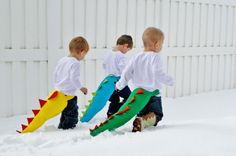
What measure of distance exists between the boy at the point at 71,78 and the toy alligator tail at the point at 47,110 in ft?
0.29

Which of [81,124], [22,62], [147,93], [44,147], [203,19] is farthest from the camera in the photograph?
[203,19]

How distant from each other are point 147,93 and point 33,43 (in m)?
2.08

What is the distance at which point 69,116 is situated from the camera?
4.27 meters

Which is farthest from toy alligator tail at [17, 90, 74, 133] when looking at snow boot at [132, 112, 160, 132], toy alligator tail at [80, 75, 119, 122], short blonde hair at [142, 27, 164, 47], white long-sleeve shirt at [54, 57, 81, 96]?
short blonde hair at [142, 27, 164, 47]

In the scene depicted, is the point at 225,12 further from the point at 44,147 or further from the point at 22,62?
the point at 44,147

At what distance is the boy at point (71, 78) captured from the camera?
4156mm

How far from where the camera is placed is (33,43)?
200 inches

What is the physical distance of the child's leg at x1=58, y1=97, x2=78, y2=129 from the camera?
13.9 ft

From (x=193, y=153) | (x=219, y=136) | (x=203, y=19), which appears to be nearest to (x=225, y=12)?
(x=203, y=19)

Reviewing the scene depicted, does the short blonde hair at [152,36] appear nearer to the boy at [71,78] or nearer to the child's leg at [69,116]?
the boy at [71,78]

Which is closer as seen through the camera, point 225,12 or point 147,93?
point 147,93

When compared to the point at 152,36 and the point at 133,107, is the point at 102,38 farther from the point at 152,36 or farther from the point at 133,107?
the point at 133,107

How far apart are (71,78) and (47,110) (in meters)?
0.41

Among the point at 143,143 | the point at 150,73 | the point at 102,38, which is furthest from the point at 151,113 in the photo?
the point at 102,38
